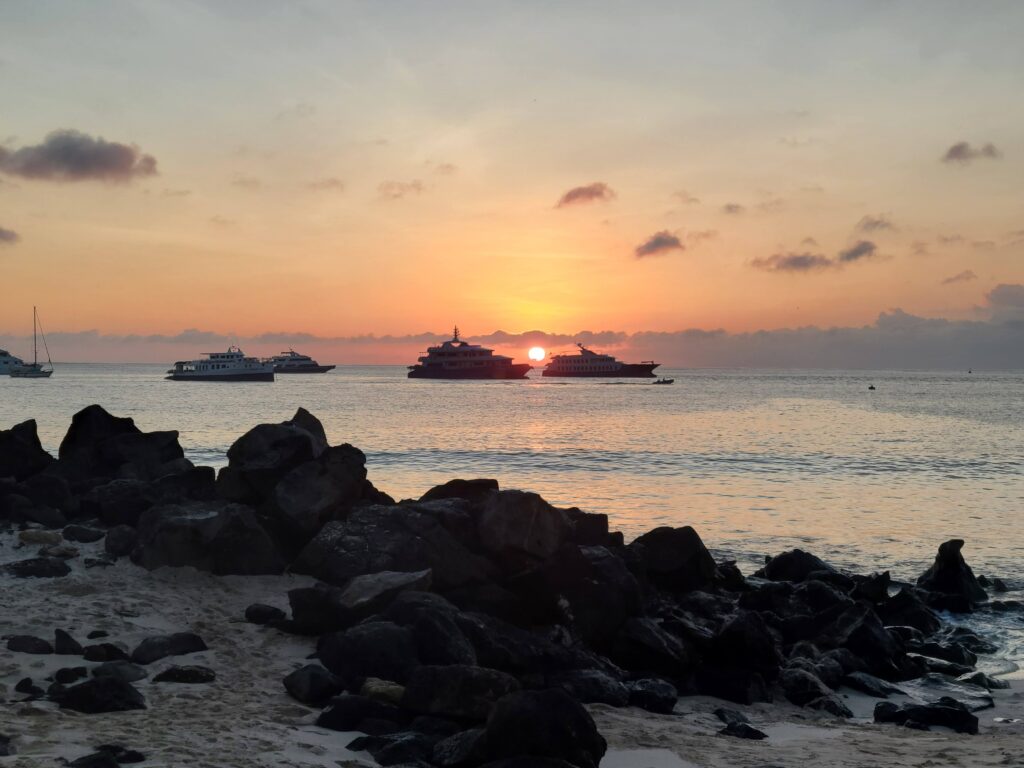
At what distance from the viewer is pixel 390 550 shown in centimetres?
1441

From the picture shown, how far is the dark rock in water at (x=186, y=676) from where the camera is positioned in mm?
10312

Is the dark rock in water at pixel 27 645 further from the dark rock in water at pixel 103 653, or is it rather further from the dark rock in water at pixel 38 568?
the dark rock in water at pixel 38 568

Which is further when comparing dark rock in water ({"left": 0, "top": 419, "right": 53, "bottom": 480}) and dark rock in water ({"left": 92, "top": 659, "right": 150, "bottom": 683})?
dark rock in water ({"left": 0, "top": 419, "right": 53, "bottom": 480})

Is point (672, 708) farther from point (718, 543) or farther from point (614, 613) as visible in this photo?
point (718, 543)

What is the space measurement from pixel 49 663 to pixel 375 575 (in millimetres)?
4320

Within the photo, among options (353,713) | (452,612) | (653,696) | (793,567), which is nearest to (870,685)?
(653,696)

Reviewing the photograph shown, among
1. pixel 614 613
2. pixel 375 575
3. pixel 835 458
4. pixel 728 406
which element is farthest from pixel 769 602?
pixel 728 406

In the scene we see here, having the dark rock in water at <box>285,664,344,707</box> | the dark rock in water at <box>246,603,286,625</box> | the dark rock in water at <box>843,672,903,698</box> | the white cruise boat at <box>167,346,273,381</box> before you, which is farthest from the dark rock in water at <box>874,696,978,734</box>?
the white cruise boat at <box>167,346,273,381</box>

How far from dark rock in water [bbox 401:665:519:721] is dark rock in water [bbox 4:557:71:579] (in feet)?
21.4

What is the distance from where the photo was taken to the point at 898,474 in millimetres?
44219

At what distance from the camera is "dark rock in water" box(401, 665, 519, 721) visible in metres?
9.66

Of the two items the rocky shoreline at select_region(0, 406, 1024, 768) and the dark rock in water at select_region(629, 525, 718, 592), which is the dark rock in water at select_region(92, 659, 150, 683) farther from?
the dark rock in water at select_region(629, 525, 718, 592)

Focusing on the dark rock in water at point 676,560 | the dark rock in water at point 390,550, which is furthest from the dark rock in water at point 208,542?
the dark rock in water at point 676,560

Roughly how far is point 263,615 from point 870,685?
910 centimetres
